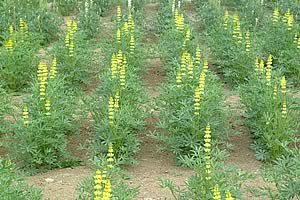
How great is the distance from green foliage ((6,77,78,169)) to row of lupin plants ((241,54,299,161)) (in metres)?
1.70

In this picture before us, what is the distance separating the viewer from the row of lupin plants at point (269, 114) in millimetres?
6184

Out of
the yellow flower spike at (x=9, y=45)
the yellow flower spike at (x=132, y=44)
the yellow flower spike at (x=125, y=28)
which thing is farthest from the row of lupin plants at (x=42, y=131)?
the yellow flower spike at (x=125, y=28)

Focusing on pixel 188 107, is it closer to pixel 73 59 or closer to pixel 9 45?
pixel 73 59

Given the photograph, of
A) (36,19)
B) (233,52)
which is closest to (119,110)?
(233,52)

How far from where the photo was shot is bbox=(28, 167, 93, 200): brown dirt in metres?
5.60

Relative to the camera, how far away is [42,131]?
6.01 metres

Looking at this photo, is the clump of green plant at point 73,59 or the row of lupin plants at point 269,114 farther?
the clump of green plant at point 73,59

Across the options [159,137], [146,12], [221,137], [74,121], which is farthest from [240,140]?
[146,12]

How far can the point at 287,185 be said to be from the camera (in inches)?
194

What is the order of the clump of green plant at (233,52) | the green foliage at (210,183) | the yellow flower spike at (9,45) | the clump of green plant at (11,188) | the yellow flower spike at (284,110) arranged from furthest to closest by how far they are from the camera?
the clump of green plant at (233,52) → the yellow flower spike at (9,45) → the yellow flower spike at (284,110) → the green foliage at (210,183) → the clump of green plant at (11,188)

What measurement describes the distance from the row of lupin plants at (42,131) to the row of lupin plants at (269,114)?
1.69m

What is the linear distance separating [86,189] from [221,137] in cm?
204

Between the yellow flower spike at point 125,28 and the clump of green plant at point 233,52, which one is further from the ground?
the yellow flower spike at point 125,28

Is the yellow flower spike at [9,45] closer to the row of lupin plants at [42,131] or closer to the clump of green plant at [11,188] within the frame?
the row of lupin plants at [42,131]
